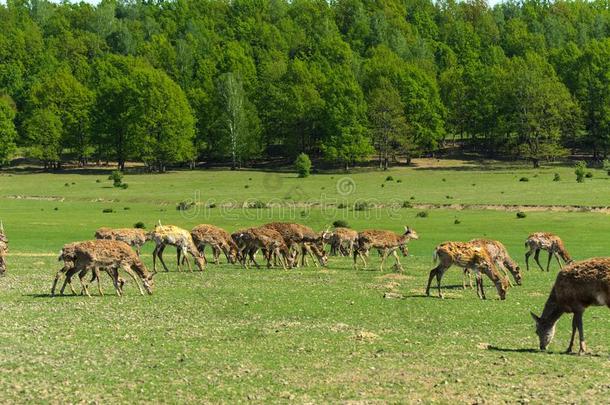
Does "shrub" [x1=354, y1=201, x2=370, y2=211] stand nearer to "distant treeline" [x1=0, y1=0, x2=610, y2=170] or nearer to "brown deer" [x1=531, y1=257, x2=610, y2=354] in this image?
"distant treeline" [x1=0, y1=0, x2=610, y2=170]

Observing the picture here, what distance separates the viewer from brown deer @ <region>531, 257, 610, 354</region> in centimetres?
1838

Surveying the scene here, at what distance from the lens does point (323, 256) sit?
39.5 meters

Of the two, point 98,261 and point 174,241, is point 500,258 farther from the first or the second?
point 98,261

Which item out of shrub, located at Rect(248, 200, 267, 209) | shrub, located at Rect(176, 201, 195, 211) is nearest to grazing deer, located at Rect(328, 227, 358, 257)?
shrub, located at Rect(248, 200, 267, 209)

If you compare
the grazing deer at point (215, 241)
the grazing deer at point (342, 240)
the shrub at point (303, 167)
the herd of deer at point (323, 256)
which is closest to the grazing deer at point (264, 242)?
the herd of deer at point (323, 256)

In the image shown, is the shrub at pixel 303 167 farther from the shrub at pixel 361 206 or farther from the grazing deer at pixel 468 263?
the grazing deer at pixel 468 263

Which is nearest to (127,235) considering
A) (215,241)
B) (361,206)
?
(215,241)

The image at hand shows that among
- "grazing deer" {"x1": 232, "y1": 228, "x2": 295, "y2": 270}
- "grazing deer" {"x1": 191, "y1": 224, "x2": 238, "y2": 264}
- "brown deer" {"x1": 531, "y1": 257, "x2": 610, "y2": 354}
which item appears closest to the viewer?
"brown deer" {"x1": 531, "y1": 257, "x2": 610, "y2": 354}

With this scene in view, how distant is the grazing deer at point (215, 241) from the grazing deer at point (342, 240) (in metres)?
5.29

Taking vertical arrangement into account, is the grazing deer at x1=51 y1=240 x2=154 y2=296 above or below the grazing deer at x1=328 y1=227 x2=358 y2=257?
above

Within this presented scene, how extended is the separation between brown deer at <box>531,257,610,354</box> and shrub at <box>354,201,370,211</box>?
51701mm

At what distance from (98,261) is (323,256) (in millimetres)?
14797

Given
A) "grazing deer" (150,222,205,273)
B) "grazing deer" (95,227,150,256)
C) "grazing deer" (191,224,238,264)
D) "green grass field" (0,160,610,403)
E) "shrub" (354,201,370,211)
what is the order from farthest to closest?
"shrub" (354,201,370,211)
"grazing deer" (191,224,238,264)
"grazing deer" (95,227,150,256)
"grazing deer" (150,222,205,273)
"green grass field" (0,160,610,403)

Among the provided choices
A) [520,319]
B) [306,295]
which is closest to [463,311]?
[520,319]
